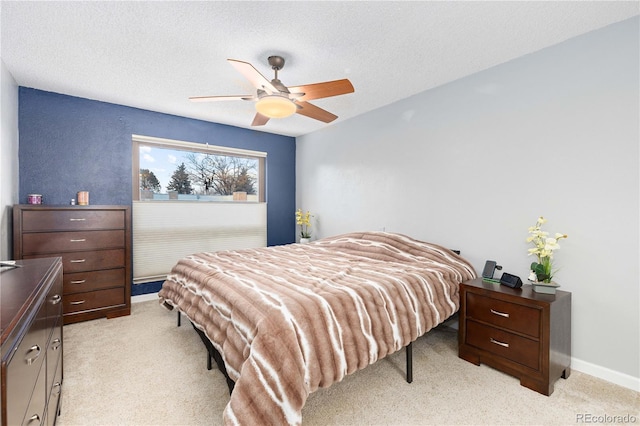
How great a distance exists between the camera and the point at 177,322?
10.2ft

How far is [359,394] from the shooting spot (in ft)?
6.38

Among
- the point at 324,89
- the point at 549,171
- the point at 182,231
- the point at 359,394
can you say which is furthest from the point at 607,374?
the point at 182,231

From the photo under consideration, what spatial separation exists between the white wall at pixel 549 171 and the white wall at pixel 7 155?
376 cm

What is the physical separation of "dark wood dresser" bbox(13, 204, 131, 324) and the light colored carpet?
68 cm

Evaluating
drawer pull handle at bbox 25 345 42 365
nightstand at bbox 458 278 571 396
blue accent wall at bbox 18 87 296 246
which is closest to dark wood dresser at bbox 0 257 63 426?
drawer pull handle at bbox 25 345 42 365

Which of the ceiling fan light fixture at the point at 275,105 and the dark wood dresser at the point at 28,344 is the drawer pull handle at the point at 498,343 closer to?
the ceiling fan light fixture at the point at 275,105

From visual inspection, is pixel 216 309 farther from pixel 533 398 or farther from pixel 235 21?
pixel 533 398

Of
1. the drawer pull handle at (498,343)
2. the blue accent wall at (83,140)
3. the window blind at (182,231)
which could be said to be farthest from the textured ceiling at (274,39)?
the drawer pull handle at (498,343)

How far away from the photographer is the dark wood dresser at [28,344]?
2.74ft

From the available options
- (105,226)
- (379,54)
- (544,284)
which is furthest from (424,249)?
(105,226)

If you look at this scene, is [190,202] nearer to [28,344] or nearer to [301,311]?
[301,311]

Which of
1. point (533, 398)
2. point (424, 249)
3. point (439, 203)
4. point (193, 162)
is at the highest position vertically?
point (193, 162)

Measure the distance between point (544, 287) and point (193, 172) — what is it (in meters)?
4.26

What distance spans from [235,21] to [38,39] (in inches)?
61.0
